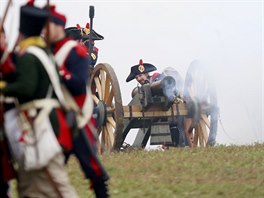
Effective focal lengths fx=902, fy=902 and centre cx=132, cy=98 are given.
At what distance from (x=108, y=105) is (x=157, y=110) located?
806 mm

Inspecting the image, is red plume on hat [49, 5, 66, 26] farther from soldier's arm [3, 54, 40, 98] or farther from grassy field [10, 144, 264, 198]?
grassy field [10, 144, 264, 198]

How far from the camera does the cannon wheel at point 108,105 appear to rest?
12273mm

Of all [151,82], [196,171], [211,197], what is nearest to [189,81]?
[151,82]

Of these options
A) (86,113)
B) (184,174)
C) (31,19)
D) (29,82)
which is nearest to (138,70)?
(184,174)

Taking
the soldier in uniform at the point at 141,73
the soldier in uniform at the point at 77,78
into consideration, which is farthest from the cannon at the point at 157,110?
the soldier in uniform at the point at 77,78

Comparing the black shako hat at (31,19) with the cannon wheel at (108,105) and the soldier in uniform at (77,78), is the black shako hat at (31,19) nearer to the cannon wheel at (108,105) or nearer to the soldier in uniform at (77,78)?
the soldier in uniform at (77,78)

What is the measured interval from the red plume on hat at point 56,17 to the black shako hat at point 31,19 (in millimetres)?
138

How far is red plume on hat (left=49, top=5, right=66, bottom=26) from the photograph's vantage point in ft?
18.4

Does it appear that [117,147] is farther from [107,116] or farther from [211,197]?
[211,197]

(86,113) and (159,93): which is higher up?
(86,113)

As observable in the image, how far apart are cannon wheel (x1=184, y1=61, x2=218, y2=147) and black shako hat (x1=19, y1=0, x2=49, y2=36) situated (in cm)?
815

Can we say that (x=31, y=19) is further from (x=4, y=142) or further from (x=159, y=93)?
(x=159, y=93)

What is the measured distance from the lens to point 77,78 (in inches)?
220

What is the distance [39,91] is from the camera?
5328mm
